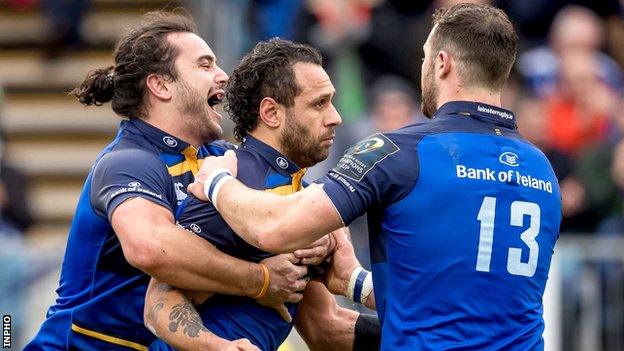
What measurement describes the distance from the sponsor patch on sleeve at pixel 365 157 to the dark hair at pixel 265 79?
781 millimetres

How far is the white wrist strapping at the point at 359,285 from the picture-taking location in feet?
23.1

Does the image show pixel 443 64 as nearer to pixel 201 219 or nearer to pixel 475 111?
pixel 475 111

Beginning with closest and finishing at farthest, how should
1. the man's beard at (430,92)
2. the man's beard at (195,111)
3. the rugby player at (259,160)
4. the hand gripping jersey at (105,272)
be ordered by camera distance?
the man's beard at (430,92), the rugby player at (259,160), the hand gripping jersey at (105,272), the man's beard at (195,111)

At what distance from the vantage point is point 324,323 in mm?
7438

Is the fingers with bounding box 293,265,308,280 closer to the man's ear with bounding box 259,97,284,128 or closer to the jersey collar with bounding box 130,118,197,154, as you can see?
the man's ear with bounding box 259,97,284,128

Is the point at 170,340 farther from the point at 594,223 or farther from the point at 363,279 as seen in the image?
the point at 594,223

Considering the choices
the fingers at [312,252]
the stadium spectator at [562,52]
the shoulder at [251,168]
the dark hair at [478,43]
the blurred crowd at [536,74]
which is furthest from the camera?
the stadium spectator at [562,52]

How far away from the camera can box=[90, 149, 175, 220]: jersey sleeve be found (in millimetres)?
6641

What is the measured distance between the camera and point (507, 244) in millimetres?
6164

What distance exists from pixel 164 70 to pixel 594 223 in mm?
6372

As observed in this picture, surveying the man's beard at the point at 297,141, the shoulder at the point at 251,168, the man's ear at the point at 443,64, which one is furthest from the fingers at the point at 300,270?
the man's ear at the point at 443,64

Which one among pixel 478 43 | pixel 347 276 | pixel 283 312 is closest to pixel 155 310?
pixel 283 312

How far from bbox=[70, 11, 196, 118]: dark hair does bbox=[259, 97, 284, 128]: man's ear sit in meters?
0.69

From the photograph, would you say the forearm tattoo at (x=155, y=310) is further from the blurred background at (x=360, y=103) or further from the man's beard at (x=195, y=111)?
the blurred background at (x=360, y=103)
